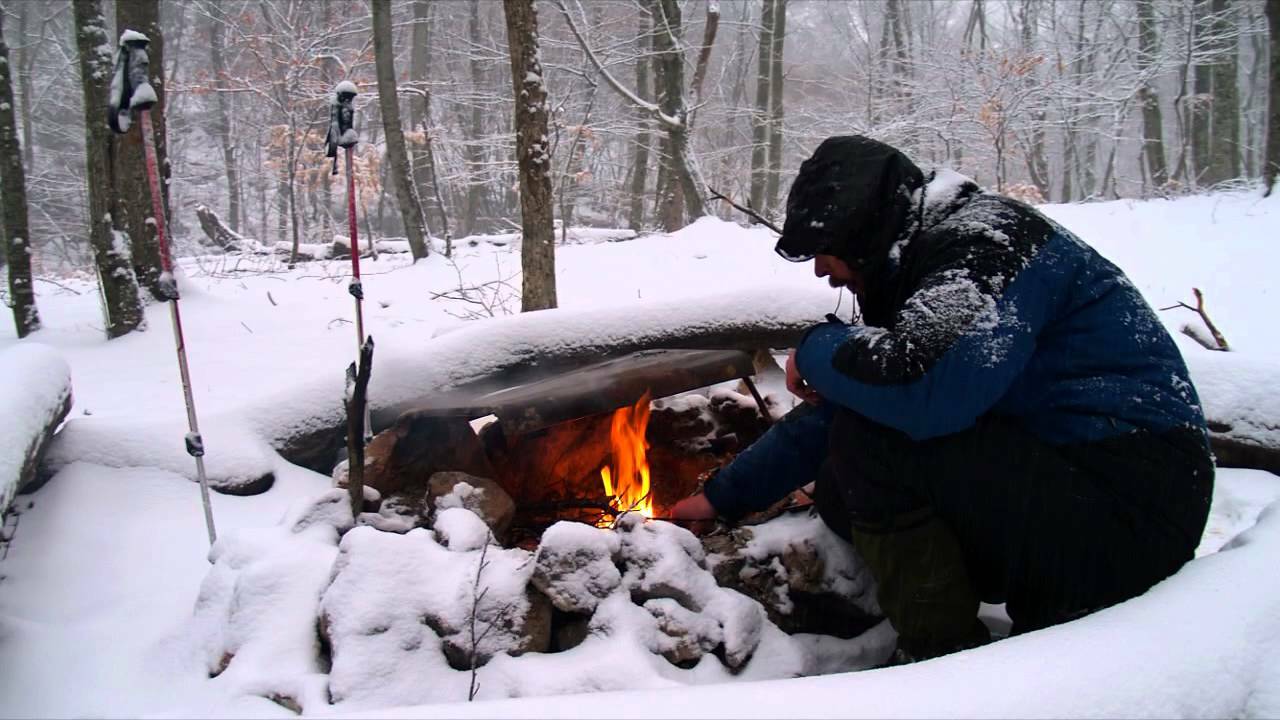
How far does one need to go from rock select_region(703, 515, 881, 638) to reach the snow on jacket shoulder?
1.89 feet

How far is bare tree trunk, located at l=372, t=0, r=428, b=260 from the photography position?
990 cm

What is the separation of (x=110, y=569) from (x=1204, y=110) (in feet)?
67.2

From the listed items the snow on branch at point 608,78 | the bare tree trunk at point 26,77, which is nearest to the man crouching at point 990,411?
the snow on branch at point 608,78

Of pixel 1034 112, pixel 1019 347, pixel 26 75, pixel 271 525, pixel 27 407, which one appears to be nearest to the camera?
pixel 1019 347

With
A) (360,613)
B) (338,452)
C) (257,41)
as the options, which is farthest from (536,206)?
(257,41)

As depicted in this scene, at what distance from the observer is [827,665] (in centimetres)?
208

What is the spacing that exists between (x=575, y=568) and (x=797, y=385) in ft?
2.64

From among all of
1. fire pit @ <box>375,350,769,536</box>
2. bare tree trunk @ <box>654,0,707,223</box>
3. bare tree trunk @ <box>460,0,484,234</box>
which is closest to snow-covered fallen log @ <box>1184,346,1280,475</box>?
fire pit @ <box>375,350,769,536</box>

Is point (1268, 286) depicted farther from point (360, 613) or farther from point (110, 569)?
point (110, 569)

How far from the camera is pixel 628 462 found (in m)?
3.03

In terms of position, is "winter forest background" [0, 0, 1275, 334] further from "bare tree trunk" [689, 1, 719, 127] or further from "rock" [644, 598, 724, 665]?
"rock" [644, 598, 724, 665]

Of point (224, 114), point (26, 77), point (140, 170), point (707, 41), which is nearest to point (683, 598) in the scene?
point (140, 170)

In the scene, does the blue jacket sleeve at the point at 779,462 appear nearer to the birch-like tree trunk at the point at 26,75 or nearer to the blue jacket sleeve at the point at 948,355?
the blue jacket sleeve at the point at 948,355

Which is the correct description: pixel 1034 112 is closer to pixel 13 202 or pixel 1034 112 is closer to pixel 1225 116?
pixel 1225 116
